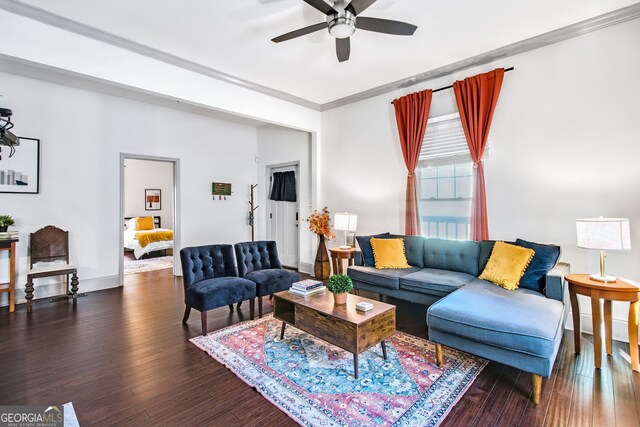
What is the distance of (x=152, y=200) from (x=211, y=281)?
6752mm

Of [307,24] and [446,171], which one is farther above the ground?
[307,24]

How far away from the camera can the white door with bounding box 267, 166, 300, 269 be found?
6398mm

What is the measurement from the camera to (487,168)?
146 inches

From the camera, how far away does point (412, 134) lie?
4.29m

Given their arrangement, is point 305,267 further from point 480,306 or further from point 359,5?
point 359,5

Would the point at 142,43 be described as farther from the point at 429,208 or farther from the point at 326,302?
the point at 429,208

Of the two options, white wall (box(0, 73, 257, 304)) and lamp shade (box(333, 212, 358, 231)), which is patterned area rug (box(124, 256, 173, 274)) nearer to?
white wall (box(0, 73, 257, 304))

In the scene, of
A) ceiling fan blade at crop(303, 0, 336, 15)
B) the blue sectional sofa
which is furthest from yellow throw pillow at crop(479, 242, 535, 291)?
ceiling fan blade at crop(303, 0, 336, 15)

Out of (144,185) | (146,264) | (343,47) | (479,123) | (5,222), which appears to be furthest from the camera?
(144,185)

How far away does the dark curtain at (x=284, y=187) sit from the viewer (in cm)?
635

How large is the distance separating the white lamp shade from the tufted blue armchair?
9.68 feet

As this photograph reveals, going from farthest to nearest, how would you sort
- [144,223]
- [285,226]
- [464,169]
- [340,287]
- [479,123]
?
[144,223] → [285,226] → [464,169] → [479,123] → [340,287]

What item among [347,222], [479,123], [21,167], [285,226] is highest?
[479,123]

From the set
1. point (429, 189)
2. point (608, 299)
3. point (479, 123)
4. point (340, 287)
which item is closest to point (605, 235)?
point (608, 299)
